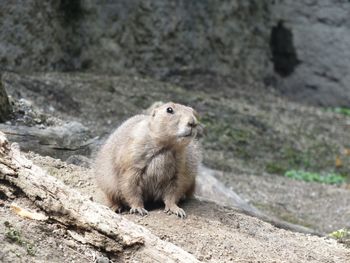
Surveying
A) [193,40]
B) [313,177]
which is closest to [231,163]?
[313,177]

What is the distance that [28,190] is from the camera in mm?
4578

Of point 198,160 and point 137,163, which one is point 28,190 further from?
point 198,160

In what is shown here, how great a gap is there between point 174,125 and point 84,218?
3.93ft

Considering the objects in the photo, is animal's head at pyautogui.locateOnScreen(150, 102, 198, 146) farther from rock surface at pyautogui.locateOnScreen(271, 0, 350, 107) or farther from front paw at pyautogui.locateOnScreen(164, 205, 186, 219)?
rock surface at pyautogui.locateOnScreen(271, 0, 350, 107)

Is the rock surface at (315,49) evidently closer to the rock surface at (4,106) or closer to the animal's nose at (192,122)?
the rock surface at (4,106)

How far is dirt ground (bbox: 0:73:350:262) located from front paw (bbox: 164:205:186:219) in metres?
0.05

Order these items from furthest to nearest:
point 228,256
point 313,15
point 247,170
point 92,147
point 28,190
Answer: point 313,15
point 247,170
point 92,147
point 228,256
point 28,190

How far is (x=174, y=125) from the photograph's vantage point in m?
5.43

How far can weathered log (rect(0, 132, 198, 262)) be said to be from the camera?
14.7 feet

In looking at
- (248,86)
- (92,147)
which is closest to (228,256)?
(92,147)

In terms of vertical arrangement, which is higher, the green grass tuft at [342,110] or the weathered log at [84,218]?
the weathered log at [84,218]

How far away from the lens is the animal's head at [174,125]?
17.5ft

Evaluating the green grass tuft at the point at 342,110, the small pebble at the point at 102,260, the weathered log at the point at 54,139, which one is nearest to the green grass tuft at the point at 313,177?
Result: the green grass tuft at the point at 342,110

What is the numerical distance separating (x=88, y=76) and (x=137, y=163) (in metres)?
7.00
